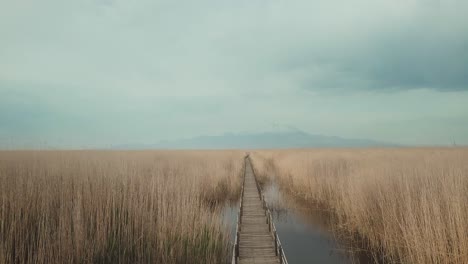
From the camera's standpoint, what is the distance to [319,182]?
41.5ft

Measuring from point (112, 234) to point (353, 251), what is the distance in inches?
233

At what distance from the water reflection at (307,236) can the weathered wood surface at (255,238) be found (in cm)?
88

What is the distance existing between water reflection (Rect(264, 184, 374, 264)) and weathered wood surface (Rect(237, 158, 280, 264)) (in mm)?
878

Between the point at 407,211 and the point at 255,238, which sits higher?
the point at 407,211

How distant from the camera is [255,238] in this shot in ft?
25.6

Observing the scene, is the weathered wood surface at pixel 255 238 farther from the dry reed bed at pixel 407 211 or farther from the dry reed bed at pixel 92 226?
the dry reed bed at pixel 407 211

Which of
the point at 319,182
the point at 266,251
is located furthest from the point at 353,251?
the point at 319,182

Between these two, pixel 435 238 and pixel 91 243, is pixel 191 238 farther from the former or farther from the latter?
pixel 435 238

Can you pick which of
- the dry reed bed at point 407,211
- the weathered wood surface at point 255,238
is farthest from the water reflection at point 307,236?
the weathered wood surface at point 255,238

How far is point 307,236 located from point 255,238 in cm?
262

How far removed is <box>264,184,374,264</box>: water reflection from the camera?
7.68m

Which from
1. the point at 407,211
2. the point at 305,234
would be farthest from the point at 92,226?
the point at 305,234

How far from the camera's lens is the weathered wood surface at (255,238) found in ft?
21.3

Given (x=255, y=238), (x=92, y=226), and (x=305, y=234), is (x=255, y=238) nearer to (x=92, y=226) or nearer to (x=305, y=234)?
(x=305, y=234)
